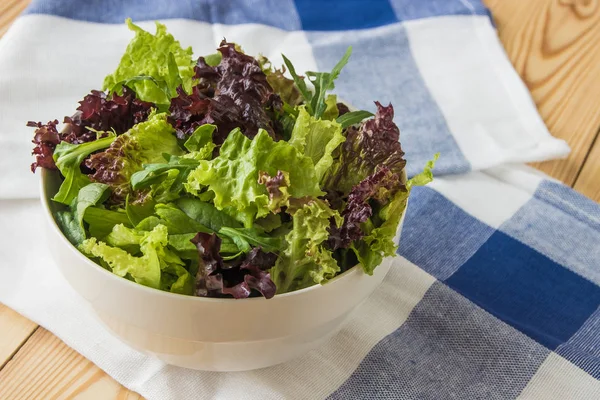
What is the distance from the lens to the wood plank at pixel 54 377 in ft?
2.83

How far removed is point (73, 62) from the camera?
4.24 ft

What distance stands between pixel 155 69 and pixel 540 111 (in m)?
0.79

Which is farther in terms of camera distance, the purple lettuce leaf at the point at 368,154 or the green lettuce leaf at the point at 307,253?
the purple lettuce leaf at the point at 368,154

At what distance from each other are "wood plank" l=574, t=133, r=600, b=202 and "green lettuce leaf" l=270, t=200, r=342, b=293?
0.66 metres

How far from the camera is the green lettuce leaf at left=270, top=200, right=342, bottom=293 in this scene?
0.68 meters

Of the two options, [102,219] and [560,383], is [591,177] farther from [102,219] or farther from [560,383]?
[102,219]

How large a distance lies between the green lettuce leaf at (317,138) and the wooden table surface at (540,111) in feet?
1.22

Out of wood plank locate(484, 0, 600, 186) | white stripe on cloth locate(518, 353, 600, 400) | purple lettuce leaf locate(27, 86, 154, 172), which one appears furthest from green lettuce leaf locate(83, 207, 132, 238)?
wood plank locate(484, 0, 600, 186)

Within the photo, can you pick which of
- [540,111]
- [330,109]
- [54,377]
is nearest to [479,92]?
[540,111]

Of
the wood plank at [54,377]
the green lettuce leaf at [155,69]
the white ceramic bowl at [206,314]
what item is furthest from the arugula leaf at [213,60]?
the wood plank at [54,377]

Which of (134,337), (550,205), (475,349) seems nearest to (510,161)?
(550,205)

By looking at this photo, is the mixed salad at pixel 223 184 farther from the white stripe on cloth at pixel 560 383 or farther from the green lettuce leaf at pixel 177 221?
the white stripe on cloth at pixel 560 383

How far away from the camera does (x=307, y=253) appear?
2.23 ft

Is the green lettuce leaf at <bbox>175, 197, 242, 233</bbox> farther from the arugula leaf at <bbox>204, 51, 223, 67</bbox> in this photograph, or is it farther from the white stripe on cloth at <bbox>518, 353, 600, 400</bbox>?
the white stripe on cloth at <bbox>518, 353, 600, 400</bbox>
